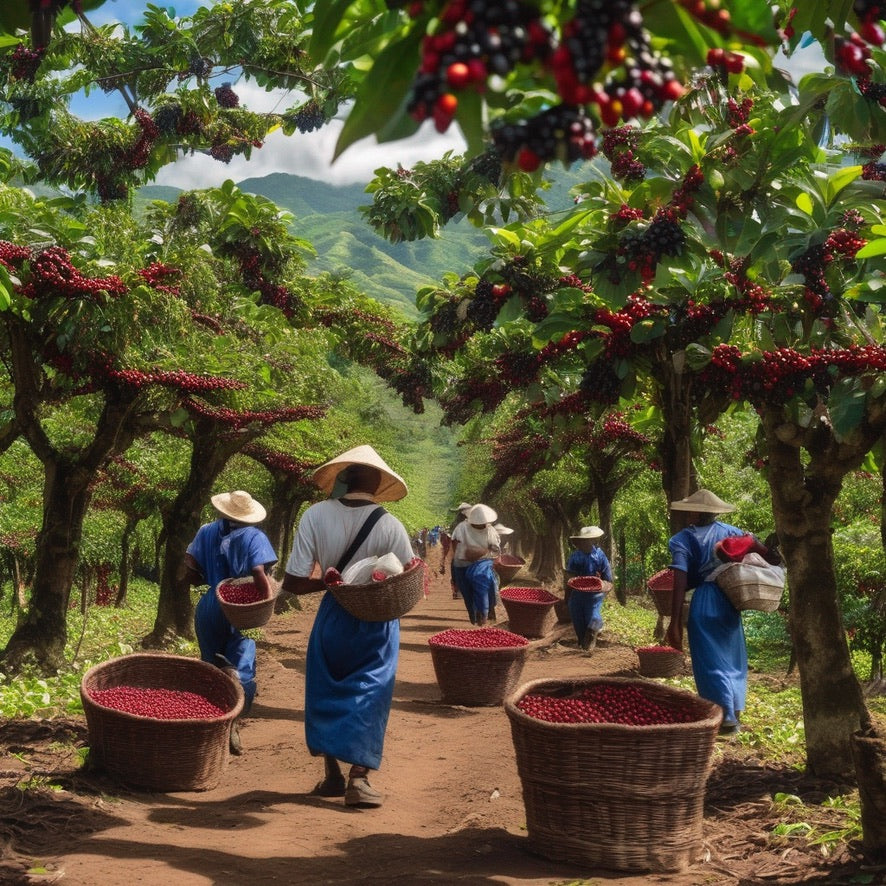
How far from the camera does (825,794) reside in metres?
5.85

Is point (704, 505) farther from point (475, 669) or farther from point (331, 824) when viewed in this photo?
point (331, 824)

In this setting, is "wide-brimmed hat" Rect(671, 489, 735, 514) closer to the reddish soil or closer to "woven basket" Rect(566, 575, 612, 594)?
the reddish soil

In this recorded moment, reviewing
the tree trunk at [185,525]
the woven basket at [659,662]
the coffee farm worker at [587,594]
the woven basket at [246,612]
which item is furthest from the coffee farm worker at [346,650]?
the coffee farm worker at [587,594]

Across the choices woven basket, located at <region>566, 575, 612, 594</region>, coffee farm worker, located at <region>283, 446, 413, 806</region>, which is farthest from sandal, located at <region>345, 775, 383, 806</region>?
woven basket, located at <region>566, 575, 612, 594</region>

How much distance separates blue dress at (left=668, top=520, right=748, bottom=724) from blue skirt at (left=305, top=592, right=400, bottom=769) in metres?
2.71

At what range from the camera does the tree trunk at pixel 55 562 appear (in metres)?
9.82

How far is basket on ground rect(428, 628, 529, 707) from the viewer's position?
31.9ft

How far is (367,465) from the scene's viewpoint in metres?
6.46

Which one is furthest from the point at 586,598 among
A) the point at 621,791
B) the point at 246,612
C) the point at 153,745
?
the point at 621,791

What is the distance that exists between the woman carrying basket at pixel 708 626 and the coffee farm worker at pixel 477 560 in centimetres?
719

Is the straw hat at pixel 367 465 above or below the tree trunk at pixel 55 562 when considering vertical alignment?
above

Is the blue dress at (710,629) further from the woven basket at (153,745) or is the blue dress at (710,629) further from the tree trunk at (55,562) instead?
the tree trunk at (55,562)

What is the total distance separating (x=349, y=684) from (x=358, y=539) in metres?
0.90

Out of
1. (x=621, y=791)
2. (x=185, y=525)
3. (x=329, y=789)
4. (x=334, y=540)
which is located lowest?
(x=329, y=789)
